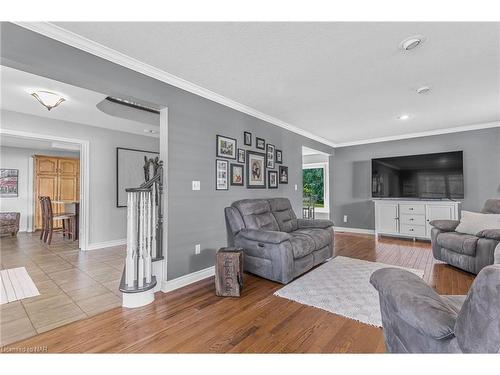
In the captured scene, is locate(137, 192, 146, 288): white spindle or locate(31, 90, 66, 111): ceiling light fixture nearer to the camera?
locate(137, 192, 146, 288): white spindle

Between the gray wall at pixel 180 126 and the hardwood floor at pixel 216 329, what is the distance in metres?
0.62

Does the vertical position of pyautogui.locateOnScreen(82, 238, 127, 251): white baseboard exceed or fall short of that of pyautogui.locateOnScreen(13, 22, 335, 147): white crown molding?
it falls short

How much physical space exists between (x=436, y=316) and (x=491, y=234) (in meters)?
2.77

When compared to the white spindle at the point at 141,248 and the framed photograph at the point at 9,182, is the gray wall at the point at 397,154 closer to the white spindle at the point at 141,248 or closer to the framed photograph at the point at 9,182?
the white spindle at the point at 141,248

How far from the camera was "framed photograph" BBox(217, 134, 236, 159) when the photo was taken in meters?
3.29

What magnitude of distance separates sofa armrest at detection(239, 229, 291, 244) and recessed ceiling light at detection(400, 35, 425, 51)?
6.97 ft

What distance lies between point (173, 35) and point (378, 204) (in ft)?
17.1

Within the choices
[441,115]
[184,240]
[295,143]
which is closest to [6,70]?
[184,240]

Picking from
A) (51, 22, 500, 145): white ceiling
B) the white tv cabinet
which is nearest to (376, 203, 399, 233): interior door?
the white tv cabinet

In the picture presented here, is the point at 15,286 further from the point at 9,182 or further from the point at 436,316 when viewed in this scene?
the point at 9,182

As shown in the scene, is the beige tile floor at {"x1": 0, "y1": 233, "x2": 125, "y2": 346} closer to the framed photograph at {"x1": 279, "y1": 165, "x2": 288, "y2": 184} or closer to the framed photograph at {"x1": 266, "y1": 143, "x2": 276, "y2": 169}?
the framed photograph at {"x1": 266, "y1": 143, "x2": 276, "y2": 169}

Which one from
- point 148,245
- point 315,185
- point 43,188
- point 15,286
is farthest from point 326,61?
point 43,188

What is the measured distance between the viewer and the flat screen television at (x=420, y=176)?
4816mm

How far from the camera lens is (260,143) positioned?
13.2 feet
